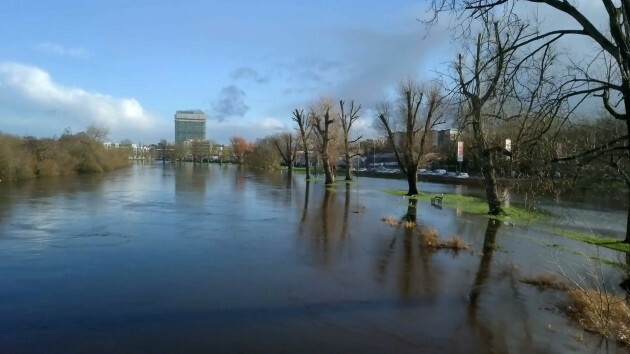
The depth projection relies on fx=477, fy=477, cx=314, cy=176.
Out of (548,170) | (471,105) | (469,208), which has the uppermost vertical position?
(471,105)

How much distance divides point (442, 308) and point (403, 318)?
44.7 inches

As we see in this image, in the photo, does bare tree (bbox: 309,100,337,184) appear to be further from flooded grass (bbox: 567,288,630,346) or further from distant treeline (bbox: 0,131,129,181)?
flooded grass (bbox: 567,288,630,346)

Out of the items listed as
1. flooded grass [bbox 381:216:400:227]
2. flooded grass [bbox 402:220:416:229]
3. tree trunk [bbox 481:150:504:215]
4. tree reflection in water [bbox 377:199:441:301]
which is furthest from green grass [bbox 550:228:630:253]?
flooded grass [bbox 381:216:400:227]

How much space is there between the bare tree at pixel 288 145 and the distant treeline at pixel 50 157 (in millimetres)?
29667

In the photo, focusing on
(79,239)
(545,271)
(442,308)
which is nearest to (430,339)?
(442,308)

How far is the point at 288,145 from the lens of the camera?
3442 inches

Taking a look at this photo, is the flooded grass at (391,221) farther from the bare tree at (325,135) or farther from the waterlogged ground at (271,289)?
the bare tree at (325,135)

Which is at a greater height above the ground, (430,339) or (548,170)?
(548,170)

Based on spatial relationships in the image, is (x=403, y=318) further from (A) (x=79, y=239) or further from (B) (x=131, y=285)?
(A) (x=79, y=239)

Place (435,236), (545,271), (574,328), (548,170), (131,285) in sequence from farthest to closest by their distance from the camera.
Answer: (435,236) → (545,271) → (131,285) → (548,170) → (574,328)

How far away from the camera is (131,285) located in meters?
10.4

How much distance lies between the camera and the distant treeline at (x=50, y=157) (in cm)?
4466

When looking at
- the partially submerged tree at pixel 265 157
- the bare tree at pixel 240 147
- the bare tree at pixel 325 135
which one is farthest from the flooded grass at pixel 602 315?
the bare tree at pixel 240 147

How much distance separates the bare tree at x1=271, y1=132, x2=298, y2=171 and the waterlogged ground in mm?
66240
